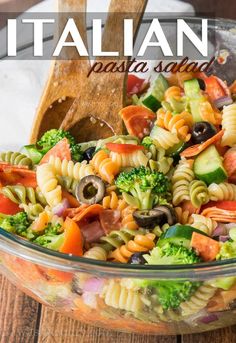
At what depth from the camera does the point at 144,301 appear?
2438 millimetres

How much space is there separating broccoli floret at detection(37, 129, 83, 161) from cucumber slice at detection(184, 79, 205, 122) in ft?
1.76

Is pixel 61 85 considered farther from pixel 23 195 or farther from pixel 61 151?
pixel 23 195

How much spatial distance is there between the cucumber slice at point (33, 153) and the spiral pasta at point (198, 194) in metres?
0.74

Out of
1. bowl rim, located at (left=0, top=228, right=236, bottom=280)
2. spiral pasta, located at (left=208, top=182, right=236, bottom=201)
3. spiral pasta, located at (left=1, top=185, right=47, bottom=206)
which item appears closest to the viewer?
bowl rim, located at (left=0, top=228, right=236, bottom=280)

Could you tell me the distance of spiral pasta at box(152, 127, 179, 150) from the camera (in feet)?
10.0

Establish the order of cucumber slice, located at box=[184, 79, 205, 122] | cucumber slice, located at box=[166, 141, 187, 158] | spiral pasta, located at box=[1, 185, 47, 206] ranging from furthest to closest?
1. cucumber slice, located at box=[184, 79, 205, 122]
2. cucumber slice, located at box=[166, 141, 187, 158]
3. spiral pasta, located at box=[1, 185, 47, 206]

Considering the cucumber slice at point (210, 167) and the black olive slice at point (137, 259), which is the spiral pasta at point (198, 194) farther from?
the black olive slice at point (137, 259)

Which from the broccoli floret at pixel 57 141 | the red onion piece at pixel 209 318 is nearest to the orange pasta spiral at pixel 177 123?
the broccoli floret at pixel 57 141

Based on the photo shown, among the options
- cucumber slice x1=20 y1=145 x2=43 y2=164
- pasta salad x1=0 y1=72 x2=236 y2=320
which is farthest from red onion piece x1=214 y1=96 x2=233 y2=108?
cucumber slice x1=20 y1=145 x2=43 y2=164

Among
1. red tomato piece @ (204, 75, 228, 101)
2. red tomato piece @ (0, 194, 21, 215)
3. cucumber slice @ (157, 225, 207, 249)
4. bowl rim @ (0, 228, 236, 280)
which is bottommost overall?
red tomato piece @ (0, 194, 21, 215)

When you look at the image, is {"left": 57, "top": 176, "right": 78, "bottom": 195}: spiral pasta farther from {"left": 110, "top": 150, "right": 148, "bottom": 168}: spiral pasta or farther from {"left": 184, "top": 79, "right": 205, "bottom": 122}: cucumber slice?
{"left": 184, "top": 79, "right": 205, "bottom": 122}: cucumber slice

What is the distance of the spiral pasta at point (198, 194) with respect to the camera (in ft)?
9.37

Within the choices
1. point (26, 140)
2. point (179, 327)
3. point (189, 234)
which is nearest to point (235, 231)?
point (189, 234)

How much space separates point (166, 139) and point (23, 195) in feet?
2.10
